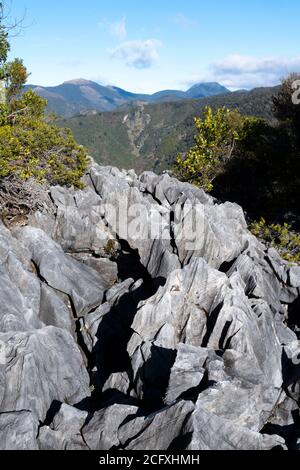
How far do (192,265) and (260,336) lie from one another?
545 cm

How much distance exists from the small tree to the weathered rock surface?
2328 centimetres

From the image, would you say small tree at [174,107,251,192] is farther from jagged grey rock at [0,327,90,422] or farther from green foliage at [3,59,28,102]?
jagged grey rock at [0,327,90,422]

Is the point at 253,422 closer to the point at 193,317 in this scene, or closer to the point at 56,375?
the point at 193,317

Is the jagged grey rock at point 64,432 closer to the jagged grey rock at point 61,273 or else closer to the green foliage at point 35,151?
the jagged grey rock at point 61,273

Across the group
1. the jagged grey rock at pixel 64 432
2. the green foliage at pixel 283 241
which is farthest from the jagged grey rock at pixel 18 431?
the green foliage at pixel 283 241

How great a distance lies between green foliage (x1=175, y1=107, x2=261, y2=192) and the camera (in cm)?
5931

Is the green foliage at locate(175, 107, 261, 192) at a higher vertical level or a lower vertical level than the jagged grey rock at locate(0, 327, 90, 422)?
higher

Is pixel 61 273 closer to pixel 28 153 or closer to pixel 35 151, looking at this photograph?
pixel 28 153

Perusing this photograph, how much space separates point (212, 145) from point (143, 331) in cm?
4540

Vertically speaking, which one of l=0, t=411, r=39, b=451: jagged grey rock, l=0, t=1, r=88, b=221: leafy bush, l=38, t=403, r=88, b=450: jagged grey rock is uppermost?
l=0, t=1, r=88, b=221: leafy bush

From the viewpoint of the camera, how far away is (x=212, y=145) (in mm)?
61000

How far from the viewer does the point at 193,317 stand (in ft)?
71.5

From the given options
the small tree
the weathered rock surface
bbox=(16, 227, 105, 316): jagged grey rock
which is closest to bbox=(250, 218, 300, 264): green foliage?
the weathered rock surface

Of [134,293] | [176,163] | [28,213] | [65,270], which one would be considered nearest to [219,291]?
[134,293]
